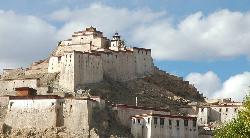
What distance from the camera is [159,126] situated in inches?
2707

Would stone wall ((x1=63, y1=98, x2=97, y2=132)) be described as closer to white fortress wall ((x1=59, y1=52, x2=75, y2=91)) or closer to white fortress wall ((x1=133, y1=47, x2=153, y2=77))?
white fortress wall ((x1=59, y1=52, x2=75, y2=91))

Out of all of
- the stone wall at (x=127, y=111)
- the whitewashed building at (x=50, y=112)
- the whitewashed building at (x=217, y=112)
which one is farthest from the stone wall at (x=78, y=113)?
the whitewashed building at (x=217, y=112)

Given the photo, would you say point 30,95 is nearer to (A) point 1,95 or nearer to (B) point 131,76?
(A) point 1,95

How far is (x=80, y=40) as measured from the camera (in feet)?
300

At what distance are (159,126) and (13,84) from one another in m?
19.0

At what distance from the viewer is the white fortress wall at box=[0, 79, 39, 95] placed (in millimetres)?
78375

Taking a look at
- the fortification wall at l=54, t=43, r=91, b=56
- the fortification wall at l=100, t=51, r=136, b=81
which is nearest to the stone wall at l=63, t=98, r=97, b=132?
the fortification wall at l=100, t=51, r=136, b=81

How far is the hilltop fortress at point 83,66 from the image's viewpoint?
254 feet

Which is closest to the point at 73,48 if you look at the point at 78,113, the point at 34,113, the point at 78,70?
the point at 78,70

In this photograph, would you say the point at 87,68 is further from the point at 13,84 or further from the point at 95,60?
the point at 13,84

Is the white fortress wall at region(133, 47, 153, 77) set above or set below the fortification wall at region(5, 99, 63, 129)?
above

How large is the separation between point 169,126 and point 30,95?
13250 millimetres

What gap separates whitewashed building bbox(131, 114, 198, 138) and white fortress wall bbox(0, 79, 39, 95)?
526 inches

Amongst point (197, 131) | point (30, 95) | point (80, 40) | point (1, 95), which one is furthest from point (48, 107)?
point (80, 40)
